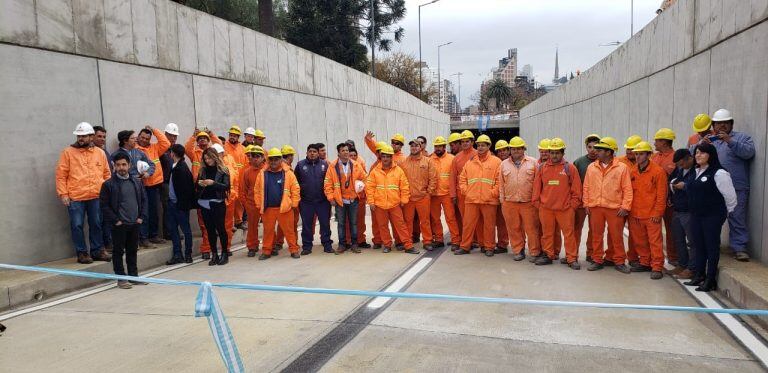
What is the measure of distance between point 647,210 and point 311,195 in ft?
16.2

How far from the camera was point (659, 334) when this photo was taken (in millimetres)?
4508

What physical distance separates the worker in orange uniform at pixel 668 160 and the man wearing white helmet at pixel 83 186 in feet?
24.4

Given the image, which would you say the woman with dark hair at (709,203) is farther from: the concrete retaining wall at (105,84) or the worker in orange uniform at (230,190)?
the concrete retaining wall at (105,84)

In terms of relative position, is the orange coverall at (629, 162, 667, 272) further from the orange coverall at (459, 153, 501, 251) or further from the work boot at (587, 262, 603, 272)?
the orange coverall at (459, 153, 501, 251)

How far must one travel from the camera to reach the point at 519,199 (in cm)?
752

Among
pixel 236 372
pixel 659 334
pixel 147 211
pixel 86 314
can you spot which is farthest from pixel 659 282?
pixel 147 211

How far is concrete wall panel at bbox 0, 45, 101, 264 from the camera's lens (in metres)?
6.31

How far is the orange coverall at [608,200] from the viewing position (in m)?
6.68

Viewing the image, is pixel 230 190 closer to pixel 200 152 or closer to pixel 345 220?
pixel 200 152

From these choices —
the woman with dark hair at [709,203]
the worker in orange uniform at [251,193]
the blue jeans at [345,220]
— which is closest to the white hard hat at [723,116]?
the woman with dark hair at [709,203]

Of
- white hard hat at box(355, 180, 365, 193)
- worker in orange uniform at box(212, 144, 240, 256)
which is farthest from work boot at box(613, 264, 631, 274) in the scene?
worker in orange uniform at box(212, 144, 240, 256)

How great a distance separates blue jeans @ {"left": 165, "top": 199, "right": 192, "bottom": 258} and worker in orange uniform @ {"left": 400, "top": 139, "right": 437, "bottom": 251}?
3.48m

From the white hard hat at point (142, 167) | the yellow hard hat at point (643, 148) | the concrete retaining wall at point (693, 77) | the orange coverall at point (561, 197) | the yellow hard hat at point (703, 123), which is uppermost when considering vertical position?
the concrete retaining wall at point (693, 77)

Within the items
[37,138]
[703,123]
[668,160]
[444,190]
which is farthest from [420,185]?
[37,138]
